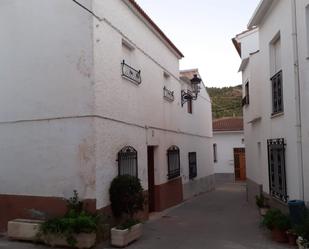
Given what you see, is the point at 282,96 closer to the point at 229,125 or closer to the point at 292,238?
the point at 292,238

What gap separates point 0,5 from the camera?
9219 mm

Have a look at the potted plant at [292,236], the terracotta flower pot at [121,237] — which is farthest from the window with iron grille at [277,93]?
the terracotta flower pot at [121,237]

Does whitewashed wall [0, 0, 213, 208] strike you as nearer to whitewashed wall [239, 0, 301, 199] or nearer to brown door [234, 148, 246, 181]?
whitewashed wall [239, 0, 301, 199]

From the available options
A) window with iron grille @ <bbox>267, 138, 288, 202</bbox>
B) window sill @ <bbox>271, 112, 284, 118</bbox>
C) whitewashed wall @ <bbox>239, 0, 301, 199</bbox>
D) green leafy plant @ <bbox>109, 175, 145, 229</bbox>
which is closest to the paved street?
green leafy plant @ <bbox>109, 175, 145, 229</bbox>

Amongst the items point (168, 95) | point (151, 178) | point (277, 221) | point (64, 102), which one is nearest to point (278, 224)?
point (277, 221)

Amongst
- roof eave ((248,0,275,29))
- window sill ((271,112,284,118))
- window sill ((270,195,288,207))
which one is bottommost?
window sill ((270,195,288,207))

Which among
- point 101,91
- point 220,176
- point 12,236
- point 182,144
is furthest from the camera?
point 220,176

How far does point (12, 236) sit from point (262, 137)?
7.73 meters

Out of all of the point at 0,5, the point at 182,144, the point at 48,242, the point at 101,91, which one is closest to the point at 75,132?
the point at 101,91

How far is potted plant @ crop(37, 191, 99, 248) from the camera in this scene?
282 inches

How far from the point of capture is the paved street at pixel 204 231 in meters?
7.98

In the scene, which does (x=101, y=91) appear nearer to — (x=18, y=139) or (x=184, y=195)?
(x=18, y=139)

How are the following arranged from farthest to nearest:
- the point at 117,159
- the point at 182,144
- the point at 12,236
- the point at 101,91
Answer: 1. the point at 182,144
2. the point at 117,159
3. the point at 101,91
4. the point at 12,236

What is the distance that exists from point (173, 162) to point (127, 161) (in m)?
4.92
